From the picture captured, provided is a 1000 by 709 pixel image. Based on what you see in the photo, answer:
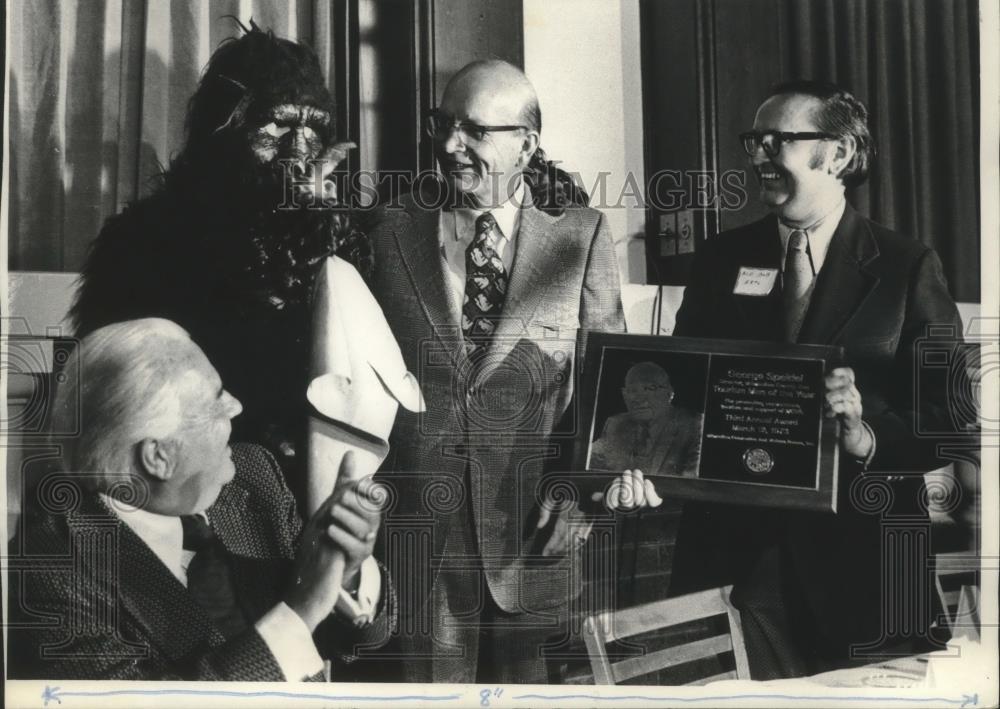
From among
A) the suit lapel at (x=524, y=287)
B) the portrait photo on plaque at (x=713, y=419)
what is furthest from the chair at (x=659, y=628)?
the suit lapel at (x=524, y=287)

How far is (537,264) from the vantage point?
8.61ft

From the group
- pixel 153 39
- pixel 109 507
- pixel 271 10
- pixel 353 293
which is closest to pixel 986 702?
pixel 353 293

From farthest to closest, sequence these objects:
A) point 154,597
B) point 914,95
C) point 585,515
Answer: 1. point 914,95
2. point 585,515
3. point 154,597

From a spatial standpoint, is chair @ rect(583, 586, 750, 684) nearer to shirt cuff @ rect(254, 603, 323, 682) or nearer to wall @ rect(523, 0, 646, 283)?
shirt cuff @ rect(254, 603, 323, 682)

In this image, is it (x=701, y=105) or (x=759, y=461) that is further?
(x=701, y=105)

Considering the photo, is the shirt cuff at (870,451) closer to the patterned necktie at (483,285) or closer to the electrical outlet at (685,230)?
the electrical outlet at (685,230)

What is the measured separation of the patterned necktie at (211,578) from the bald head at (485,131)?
1.09 metres

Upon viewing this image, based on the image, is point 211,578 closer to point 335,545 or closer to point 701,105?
point 335,545

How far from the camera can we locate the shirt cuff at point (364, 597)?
258 cm

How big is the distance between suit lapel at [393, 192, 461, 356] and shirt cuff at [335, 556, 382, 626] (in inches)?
23.6

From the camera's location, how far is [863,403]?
103 inches

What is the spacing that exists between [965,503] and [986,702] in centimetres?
53

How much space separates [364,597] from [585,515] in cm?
61

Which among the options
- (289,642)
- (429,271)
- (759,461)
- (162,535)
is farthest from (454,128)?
(289,642)
